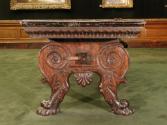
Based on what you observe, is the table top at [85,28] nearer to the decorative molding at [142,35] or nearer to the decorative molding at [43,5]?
the decorative molding at [142,35]

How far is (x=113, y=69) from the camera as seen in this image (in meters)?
3.26

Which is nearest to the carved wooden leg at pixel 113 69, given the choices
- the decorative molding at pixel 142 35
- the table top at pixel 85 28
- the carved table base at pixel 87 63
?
the carved table base at pixel 87 63

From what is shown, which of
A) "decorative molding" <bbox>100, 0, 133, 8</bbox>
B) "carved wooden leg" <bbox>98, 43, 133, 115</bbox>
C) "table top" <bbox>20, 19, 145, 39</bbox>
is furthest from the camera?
"decorative molding" <bbox>100, 0, 133, 8</bbox>

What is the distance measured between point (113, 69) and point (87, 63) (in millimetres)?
251

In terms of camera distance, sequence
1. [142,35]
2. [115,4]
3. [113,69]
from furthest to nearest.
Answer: [142,35] < [115,4] < [113,69]

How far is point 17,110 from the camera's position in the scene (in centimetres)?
350

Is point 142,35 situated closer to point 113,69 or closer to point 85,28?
point 113,69

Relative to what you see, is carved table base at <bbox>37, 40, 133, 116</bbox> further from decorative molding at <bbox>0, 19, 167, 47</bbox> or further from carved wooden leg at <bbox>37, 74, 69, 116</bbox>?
decorative molding at <bbox>0, 19, 167, 47</bbox>

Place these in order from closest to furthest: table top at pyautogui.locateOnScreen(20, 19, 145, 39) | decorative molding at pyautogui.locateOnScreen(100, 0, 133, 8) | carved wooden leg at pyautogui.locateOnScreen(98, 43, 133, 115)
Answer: table top at pyautogui.locateOnScreen(20, 19, 145, 39)
carved wooden leg at pyautogui.locateOnScreen(98, 43, 133, 115)
decorative molding at pyautogui.locateOnScreen(100, 0, 133, 8)

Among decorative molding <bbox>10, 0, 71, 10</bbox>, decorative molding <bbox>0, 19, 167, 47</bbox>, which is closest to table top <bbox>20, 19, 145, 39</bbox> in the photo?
decorative molding <bbox>0, 19, 167, 47</bbox>

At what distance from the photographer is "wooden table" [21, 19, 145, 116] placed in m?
3.18

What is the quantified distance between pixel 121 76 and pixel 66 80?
0.52m

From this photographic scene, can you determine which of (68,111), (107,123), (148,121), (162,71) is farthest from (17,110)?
(162,71)

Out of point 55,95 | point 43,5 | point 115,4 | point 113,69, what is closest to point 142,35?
point 115,4
